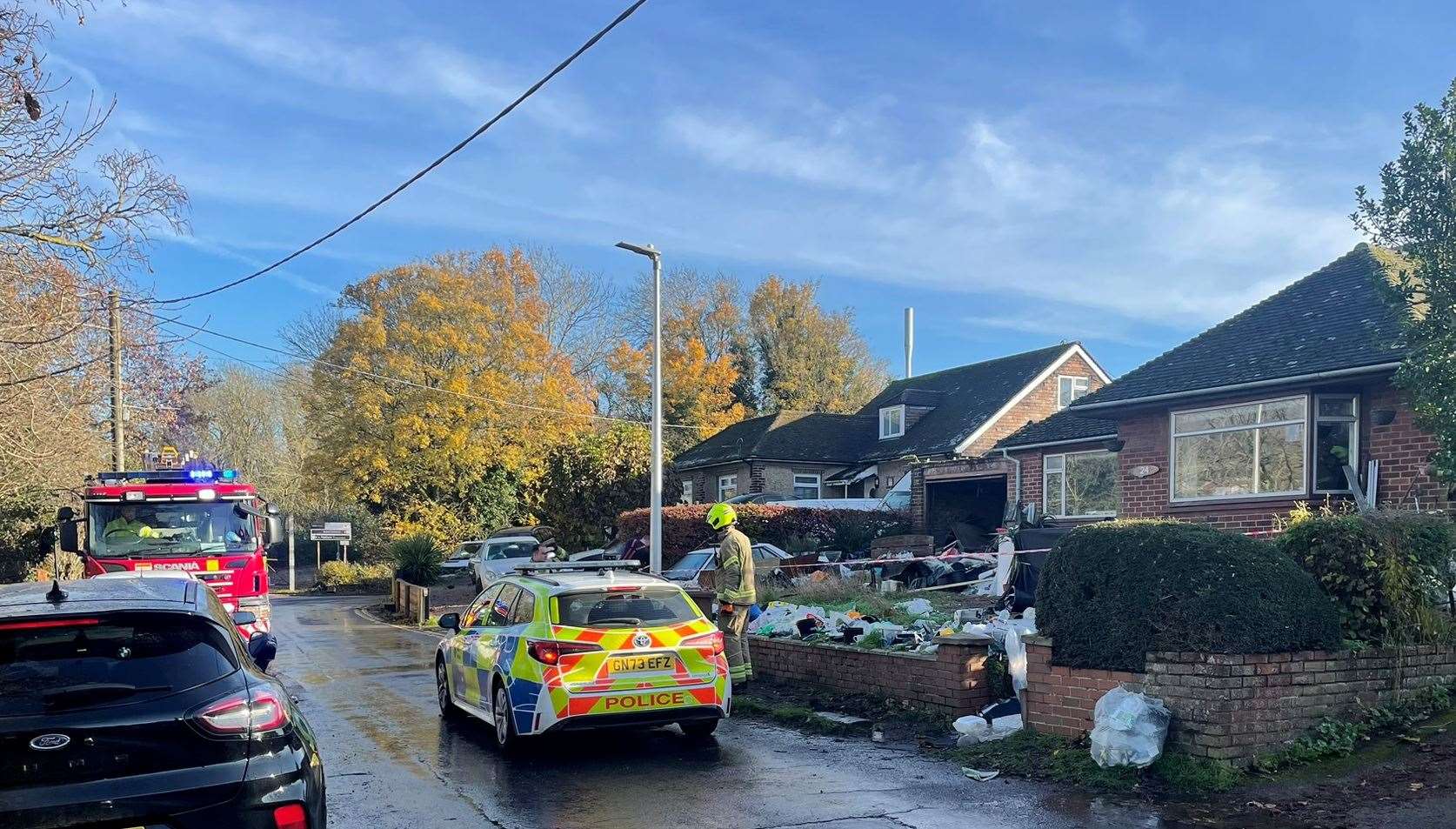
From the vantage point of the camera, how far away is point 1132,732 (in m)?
7.25

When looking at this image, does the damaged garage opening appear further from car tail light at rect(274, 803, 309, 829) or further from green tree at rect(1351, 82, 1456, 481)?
car tail light at rect(274, 803, 309, 829)

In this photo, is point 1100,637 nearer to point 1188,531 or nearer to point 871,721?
point 1188,531

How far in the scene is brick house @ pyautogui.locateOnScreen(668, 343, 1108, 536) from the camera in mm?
34375

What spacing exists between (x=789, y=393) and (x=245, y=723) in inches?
2049

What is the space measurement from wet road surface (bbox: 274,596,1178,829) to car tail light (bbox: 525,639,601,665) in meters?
0.80

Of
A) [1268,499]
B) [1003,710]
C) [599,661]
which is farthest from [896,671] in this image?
Result: [1268,499]

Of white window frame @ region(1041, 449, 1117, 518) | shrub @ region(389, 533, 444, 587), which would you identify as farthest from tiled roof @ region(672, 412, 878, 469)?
white window frame @ region(1041, 449, 1117, 518)

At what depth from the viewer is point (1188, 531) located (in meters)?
7.71

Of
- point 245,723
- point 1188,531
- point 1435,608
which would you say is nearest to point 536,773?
point 245,723

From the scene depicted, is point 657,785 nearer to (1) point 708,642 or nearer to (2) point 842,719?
(1) point 708,642

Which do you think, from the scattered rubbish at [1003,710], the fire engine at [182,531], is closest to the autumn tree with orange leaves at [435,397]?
the fire engine at [182,531]

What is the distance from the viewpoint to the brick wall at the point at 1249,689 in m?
7.16

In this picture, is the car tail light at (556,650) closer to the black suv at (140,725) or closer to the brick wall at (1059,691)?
the brick wall at (1059,691)

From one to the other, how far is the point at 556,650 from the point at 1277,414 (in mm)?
12183
